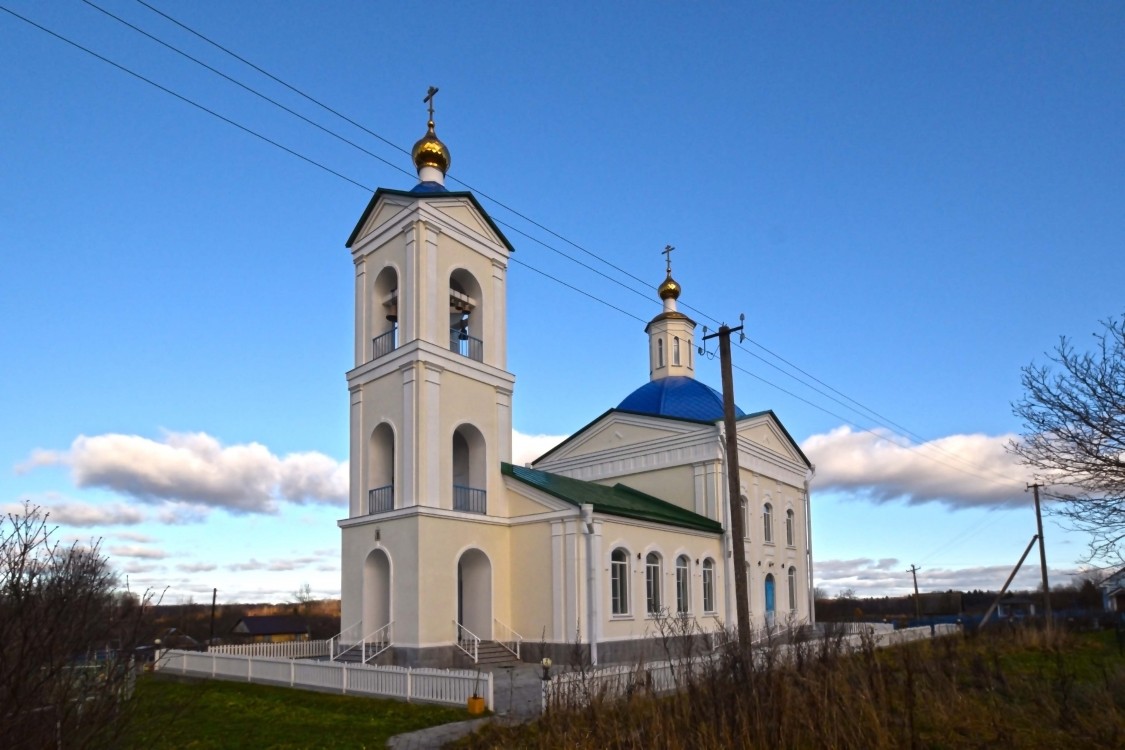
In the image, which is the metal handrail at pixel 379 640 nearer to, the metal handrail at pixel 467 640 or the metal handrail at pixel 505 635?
the metal handrail at pixel 467 640

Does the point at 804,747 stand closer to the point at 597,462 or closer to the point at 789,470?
the point at 597,462

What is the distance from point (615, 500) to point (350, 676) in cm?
Result: 1038

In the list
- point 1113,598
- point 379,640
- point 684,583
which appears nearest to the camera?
point 379,640

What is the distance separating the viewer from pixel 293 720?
13.2m

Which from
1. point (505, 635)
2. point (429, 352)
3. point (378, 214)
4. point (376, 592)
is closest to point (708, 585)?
point (505, 635)

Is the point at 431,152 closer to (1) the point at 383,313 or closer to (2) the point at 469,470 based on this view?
(1) the point at 383,313

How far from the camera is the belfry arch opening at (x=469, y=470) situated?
70.0 feet

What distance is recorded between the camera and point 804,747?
23.8 ft

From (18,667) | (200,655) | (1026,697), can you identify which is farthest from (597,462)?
(18,667)

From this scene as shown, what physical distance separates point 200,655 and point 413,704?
26.9ft

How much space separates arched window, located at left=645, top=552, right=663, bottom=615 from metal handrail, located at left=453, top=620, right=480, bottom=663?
16.8 ft

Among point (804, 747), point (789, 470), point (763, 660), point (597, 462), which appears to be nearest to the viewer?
point (804, 747)

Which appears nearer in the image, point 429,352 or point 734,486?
point 734,486

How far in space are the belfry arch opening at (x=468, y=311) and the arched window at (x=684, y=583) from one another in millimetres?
8637
